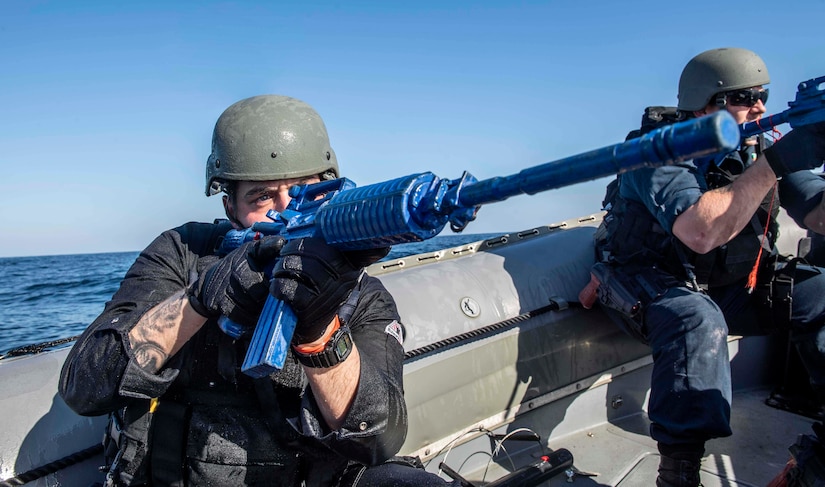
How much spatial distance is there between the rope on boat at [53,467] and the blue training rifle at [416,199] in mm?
1109

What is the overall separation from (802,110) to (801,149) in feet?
0.74

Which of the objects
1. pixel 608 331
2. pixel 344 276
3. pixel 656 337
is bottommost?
pixel 608 331

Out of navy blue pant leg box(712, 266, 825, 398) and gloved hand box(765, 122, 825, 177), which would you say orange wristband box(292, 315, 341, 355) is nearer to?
gloved hand box(765, 122, 825, 177)

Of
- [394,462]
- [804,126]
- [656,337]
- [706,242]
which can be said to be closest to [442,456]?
[394,462]

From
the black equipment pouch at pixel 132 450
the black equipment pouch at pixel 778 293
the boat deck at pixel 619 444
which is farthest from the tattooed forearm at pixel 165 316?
the black equipment pouch at pixel 778 293

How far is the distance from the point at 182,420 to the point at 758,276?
3106 mm

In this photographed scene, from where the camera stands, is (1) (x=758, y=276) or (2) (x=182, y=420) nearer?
(2) (x=182, y=420)

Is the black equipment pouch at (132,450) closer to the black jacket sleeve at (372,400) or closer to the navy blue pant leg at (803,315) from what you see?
the black jacket sleeve at (372,400)

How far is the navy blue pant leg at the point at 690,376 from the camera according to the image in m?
2.42

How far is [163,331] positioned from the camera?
6.19 ft

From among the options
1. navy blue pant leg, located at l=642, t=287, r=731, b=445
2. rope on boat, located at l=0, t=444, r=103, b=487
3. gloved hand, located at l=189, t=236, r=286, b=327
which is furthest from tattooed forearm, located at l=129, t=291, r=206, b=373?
navy blue pant leg, located at l=642, t=287, r=731, b=445

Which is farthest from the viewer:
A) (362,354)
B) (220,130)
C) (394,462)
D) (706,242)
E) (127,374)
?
(706,242)

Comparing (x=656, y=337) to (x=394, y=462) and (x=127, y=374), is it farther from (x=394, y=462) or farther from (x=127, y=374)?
(x=127, y=374)

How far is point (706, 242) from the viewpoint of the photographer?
8.96 feet
